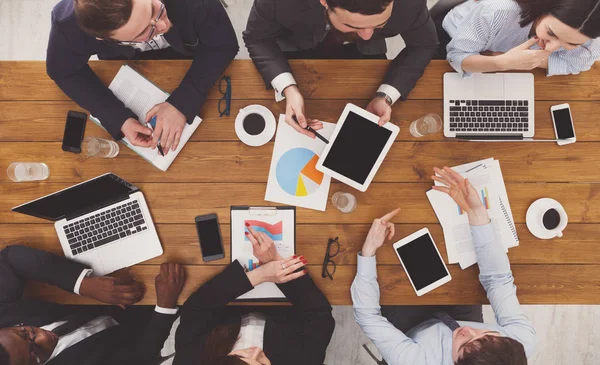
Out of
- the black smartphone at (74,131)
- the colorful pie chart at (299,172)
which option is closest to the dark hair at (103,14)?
the black smartphone at (74,131)

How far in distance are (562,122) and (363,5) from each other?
3.34ft

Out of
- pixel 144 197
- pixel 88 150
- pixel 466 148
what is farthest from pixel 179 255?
pixel 466 148

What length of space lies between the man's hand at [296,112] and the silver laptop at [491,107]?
0.56 m

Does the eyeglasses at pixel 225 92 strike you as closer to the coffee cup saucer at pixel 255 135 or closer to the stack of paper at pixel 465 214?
the coffee cup saucer at pixel 255 135

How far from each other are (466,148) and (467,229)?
13.0 inches

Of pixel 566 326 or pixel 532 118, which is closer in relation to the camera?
pixel 532 118

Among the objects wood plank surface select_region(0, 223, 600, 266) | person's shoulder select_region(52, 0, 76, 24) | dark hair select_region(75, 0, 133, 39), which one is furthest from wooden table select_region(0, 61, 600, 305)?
dark hair select_region(75, 0, 133, 39)

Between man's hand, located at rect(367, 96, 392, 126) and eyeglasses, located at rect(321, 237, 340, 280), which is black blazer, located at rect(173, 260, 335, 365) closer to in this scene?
eyeglasses, located at rect(321, 237, 340, 280)

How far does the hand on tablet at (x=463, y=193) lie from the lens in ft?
4.90

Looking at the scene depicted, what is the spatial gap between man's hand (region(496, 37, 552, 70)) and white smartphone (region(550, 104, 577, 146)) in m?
0.21

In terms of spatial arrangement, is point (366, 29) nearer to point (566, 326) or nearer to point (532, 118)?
point (532, 118)

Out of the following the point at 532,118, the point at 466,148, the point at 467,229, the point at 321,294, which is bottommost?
the point at 321,294

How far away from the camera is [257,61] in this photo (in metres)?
1.54

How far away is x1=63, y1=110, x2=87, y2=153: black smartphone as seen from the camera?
1.55m
